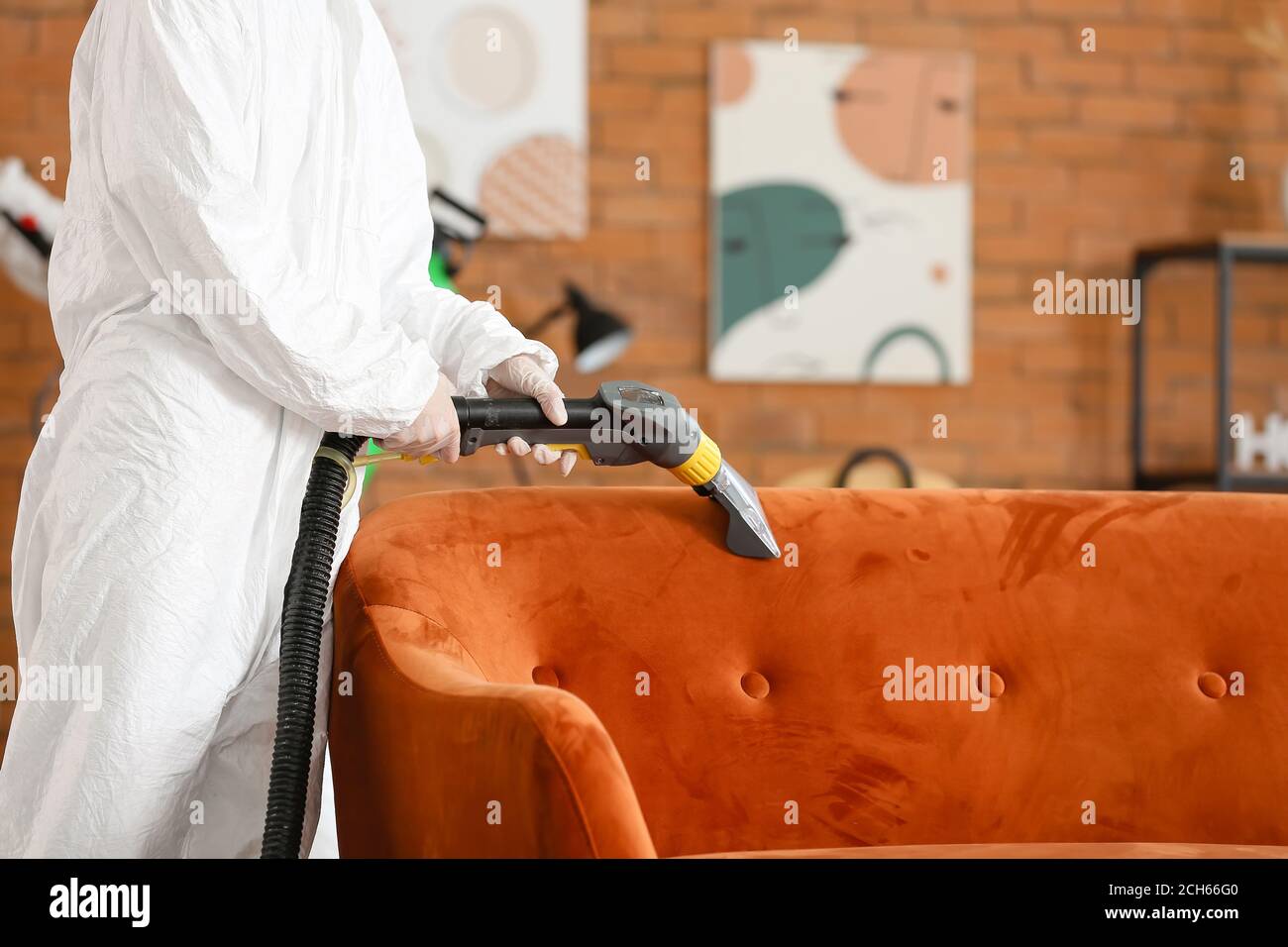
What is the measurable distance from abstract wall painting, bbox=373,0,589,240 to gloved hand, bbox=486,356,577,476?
1994mm

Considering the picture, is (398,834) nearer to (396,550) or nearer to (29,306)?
(396,550)

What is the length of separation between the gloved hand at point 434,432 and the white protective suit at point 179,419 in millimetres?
17

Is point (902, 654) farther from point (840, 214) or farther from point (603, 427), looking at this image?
point (840, 214)

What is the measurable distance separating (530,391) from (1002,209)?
2.53 metres

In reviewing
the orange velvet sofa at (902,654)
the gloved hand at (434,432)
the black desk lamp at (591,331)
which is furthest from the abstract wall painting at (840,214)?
the gloved hand at (434,432)

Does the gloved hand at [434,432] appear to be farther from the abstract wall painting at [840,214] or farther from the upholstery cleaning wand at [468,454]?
the abstract wall painting at [840,214]

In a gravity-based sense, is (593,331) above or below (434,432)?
above

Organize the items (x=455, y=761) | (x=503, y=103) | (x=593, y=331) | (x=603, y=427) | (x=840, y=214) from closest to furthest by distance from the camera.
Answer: (x=455, y=761), (x=603, y=427), (x=593, y=331), (x=503, y=103), (x=840, y=214)

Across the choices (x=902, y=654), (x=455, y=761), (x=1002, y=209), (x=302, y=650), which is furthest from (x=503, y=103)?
(x=455, y=761)

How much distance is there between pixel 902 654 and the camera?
152 cm

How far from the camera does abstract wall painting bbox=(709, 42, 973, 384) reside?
3459 millimetres

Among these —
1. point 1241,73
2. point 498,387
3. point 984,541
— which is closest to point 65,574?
point 498,387

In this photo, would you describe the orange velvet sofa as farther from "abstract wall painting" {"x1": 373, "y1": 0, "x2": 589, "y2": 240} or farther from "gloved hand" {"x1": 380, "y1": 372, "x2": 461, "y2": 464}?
"abstract wall painting" {"x1": 373, "y1": 0, "x2": 589, "y2": 240}

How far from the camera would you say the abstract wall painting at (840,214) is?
11.3ft
